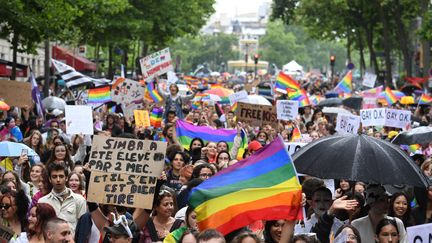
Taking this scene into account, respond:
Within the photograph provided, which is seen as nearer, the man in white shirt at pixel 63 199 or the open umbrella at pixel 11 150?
the man in white shirt at pixel 63 199

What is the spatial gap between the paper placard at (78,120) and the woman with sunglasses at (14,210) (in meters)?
6.36

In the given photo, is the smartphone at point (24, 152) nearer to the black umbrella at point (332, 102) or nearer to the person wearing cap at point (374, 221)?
the person wearing cap at point (374, 221)

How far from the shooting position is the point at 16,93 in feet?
74.9

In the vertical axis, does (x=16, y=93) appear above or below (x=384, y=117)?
above

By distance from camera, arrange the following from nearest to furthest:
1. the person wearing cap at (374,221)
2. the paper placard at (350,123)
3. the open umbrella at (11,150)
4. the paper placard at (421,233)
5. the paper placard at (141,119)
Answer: the paper placard at (421,233) → the person wearing cap at (374,221) → the open umbrella at (11,150) → the paper placard at (350,123) → the paper placard at (141,119)

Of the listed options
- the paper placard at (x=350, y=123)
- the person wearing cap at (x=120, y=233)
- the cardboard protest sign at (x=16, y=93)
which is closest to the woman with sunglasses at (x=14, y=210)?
the person wearing cap at (x=120, y=233)

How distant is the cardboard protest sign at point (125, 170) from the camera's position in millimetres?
10109

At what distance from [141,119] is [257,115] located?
2.41m

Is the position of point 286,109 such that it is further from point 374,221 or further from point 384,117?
point 374,221

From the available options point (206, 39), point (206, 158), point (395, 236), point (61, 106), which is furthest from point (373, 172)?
point (206, 39)

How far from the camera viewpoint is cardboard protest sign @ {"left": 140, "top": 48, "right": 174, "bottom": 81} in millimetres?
26797

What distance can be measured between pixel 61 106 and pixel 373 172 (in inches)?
686

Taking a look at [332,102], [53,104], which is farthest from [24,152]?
[332,102]

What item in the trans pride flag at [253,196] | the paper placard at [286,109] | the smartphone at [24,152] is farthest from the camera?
the paper placard at [286,109]
